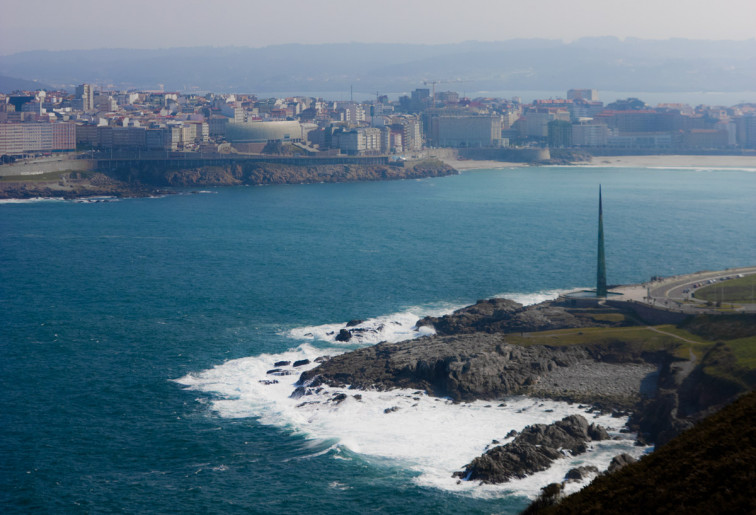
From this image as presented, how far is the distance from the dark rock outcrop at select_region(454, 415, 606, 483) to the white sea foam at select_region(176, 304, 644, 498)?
25 cm

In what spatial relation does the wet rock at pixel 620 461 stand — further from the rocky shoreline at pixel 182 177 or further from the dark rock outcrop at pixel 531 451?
the rocky shoreline at pixel 182 177

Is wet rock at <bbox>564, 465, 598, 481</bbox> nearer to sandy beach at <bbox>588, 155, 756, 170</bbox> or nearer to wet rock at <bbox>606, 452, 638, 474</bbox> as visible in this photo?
wet rock at <bbox>606, 452, 638, 474</bbox>

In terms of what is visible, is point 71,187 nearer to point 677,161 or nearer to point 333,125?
point 333,125

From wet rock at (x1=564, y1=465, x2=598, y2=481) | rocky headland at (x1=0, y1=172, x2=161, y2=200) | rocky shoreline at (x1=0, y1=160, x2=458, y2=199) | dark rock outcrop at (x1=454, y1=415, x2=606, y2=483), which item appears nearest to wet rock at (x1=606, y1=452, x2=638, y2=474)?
wet rock at (x1=564, y1=465, x2=598, y2=481)

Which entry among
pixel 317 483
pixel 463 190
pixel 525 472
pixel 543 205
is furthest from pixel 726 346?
pixel 463 190

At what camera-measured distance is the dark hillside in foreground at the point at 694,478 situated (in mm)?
11211

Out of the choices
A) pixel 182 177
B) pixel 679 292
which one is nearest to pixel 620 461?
pixel 679 292

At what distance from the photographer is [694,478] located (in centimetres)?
1187

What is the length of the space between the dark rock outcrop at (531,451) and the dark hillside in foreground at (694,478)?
295 inches

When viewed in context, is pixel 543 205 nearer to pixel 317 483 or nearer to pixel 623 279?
pixel 623 279

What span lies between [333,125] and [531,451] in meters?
104

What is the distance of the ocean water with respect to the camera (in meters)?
21.2

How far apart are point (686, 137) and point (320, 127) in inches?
1954

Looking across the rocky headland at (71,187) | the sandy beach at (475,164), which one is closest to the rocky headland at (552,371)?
the rocky headland at (71,187)
